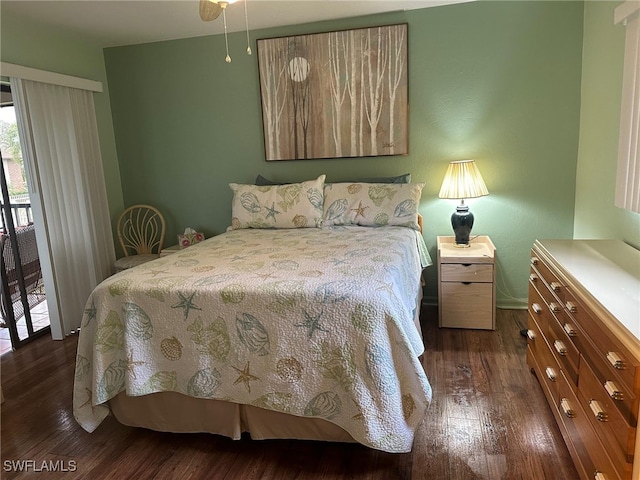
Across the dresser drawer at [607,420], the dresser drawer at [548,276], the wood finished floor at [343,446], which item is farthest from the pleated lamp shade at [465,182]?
the dresser drawer at [607,420]

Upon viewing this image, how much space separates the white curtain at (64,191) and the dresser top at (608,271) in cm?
321

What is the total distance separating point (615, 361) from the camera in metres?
1.22

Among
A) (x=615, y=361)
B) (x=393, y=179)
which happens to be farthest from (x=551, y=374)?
(x=393, y=179)

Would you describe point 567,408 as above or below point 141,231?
below

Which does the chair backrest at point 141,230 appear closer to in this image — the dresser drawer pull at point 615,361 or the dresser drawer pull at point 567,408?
the dresser drawer pull at point 567,408

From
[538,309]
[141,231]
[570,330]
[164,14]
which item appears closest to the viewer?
[570,330]

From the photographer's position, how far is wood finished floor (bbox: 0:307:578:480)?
1.73m

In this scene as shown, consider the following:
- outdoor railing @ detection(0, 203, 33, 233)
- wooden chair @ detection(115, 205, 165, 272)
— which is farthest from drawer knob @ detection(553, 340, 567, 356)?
outdoor railing @ detection(0, 203, 33, 233)

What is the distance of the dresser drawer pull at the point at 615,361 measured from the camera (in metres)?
1.19

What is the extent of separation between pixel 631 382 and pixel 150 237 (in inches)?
148

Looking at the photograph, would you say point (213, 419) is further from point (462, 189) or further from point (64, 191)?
point (64, 191)

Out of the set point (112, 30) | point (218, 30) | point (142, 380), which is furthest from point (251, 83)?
point (142, 380)

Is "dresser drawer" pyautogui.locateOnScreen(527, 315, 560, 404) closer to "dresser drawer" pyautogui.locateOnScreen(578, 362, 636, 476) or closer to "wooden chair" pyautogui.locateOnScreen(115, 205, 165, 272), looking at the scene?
"dresser drawer" pyautogui.locateOnScreen(578, 362, 636, 476)

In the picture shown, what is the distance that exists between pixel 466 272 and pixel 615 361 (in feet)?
5.60
